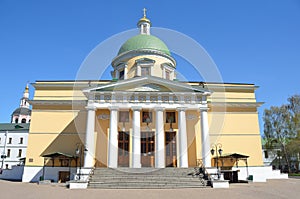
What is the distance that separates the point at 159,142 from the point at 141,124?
136 inches

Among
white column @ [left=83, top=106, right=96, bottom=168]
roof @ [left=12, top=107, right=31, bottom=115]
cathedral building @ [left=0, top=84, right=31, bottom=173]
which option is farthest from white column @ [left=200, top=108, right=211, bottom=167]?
roof @ [left=12, top=107, right=31, bottom=115]

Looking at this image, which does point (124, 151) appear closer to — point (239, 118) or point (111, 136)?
point (111, 136)

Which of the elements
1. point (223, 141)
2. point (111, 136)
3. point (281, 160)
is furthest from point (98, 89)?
point (281, 160)

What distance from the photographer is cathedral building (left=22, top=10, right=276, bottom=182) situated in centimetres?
2061

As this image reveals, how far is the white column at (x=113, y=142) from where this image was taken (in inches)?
768

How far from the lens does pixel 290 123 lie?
37.1 m

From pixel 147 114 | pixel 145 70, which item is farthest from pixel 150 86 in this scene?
pixel 145 70

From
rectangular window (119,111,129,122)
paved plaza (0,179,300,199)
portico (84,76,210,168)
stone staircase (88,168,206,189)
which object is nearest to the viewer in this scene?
paved plaza (0,179,300,199)

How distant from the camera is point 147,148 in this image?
2209 cm

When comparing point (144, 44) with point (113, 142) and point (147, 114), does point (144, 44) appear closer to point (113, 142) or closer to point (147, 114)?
point (147, 114)

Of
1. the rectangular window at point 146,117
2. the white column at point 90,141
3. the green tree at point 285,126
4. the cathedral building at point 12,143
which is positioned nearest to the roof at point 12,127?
the cathedral building at point 12,143

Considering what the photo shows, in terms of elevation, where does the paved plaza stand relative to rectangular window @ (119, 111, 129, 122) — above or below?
below

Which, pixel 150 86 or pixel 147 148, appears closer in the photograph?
pixel 147 148

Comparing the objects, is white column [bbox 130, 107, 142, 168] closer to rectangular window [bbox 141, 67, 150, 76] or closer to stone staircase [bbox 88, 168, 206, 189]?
stone staircase [bbox 88, 168, 206, 189]
